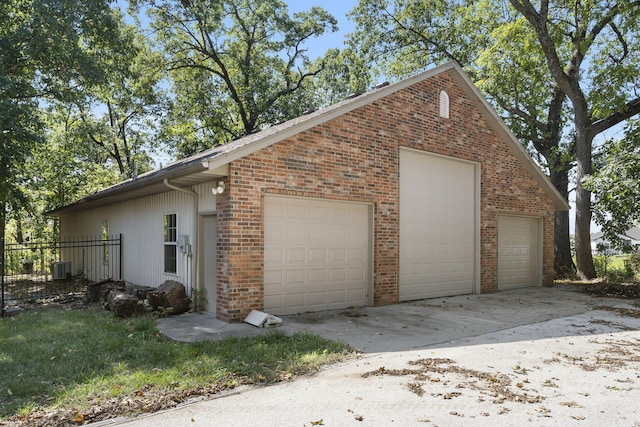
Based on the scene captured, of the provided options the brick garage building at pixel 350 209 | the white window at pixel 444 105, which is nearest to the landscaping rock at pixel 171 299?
the brick garage building at pixel 350 209

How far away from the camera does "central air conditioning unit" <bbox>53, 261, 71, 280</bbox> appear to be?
55.9 ft

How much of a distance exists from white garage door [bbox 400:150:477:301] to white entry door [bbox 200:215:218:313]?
4514mm

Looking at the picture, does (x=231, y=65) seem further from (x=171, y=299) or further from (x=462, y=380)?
(x=462, y=380)

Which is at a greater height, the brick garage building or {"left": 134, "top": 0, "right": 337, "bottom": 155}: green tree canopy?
{"left": 134, "top": 0, "right": 337, "bottom": 155}: green tree canopy

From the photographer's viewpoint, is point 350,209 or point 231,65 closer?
point 350,209

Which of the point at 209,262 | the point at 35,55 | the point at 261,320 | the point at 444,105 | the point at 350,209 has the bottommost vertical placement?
the point at 261,320

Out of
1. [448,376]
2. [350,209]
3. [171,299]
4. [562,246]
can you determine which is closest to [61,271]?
[171,299]

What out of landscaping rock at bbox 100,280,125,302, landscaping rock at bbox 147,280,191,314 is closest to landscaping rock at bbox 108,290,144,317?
landscaping rock at bbox 147,280,191,314

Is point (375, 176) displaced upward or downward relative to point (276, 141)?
downward

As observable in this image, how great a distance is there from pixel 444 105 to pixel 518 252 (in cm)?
576

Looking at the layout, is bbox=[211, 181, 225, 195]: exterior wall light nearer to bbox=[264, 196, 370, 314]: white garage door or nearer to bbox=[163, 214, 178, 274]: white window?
bbox=[264, 196, 370, 314]: white garage door

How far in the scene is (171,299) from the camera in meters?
8.69

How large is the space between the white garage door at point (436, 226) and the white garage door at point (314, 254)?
138 centimetres

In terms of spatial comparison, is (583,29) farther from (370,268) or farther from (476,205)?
(370,268)
